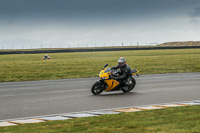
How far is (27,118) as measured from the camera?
9.25 meters

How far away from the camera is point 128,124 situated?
25.1 feet

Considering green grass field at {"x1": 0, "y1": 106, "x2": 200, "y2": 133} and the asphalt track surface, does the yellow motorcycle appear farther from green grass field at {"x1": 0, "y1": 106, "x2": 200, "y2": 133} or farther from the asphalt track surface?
green grass field at {"x1": 0, "y1": 106, "x2": 200, "y2": 133}

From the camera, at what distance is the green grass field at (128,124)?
23.0 ft

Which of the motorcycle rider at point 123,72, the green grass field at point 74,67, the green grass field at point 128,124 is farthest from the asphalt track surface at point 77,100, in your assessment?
the green grass field at point 74,67

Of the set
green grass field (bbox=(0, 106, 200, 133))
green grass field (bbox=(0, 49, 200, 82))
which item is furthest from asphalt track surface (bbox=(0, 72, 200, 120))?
green grass field (bbox=(0, 49, 200, 82))

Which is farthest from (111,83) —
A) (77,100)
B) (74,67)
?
(74,67)

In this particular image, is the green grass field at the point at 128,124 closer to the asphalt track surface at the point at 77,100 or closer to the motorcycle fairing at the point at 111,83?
the asphalt track surface at the point at 77,100

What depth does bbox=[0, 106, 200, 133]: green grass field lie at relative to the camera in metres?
7.00

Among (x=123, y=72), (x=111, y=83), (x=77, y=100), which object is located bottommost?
(x=77, y=100)

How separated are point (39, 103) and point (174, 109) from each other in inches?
170

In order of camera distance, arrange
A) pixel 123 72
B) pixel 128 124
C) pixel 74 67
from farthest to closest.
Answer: pixel 74 67 < pixel 123 72 < pixel 128 124

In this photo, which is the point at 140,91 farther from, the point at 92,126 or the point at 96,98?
the point at 92,126

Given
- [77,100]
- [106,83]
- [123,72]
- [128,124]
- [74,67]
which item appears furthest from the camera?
[74,67]

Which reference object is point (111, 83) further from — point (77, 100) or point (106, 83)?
point (77, 100)
